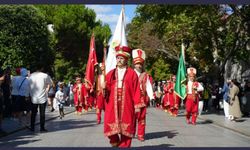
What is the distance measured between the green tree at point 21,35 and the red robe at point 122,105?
862 inches

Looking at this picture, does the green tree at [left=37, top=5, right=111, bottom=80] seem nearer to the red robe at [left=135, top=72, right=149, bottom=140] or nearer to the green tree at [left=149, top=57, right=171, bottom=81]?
the green tree at [left=149, top=57, right=171, bottom=81]

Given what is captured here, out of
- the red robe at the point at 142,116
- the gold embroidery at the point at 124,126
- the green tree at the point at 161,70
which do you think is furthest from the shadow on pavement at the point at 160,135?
the green tree at the point at 161,70

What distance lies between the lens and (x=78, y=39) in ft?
211

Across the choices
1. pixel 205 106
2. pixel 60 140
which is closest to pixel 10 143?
pixel 60 140

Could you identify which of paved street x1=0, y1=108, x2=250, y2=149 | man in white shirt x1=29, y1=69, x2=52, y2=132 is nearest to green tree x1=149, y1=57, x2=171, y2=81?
paved street x1=0, y1=108, x2=250, y2=149

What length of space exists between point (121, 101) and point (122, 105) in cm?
8

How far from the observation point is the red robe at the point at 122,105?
11.0 metres

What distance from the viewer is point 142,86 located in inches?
568

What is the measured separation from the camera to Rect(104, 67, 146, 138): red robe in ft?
36.2

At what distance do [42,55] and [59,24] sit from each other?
1010 inches

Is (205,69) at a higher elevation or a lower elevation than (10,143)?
higher

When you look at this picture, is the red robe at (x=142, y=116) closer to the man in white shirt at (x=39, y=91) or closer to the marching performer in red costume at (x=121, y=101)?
the marching performer in red costume at (x=121, y=101)

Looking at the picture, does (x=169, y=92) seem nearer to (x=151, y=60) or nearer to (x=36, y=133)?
(x=36, y=133)

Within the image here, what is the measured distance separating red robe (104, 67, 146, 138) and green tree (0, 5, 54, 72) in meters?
21.9
